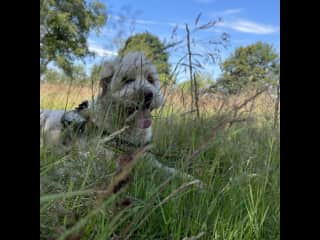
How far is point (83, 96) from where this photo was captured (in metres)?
2.21

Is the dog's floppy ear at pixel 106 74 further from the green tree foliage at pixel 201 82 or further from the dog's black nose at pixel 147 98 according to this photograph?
the green tree foliage at pixel 201 82

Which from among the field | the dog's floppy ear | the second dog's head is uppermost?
the dog's floppy ear

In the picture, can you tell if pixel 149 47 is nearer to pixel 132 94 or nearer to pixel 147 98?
pixel 132 94

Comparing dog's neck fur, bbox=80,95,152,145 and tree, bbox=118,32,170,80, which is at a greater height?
tree, bbox=118,32,170,80

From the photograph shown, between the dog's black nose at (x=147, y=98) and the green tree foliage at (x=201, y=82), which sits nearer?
the green tree foliage at (x=201, y=82)

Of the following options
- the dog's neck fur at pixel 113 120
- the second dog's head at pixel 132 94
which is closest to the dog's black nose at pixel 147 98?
the second dog's head at pixel 132 94

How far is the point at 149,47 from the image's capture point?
2.06m

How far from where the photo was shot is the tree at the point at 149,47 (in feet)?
5.64

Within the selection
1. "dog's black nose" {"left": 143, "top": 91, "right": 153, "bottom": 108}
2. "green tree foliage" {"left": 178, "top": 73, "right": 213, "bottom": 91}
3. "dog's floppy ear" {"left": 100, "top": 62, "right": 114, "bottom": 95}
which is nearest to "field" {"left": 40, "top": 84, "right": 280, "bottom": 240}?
"green tree foliage" {"left": 178, "top": 73, "right": 213, "bottom": 91}

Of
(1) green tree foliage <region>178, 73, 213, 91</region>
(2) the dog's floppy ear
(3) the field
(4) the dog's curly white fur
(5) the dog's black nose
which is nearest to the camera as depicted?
(3) the field

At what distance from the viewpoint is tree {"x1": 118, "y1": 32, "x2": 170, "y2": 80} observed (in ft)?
5.64

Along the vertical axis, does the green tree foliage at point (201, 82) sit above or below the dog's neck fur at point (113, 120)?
above

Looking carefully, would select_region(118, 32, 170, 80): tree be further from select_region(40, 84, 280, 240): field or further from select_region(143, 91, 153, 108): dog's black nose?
select_region(143, 91, 153, 108): dog's black nose
